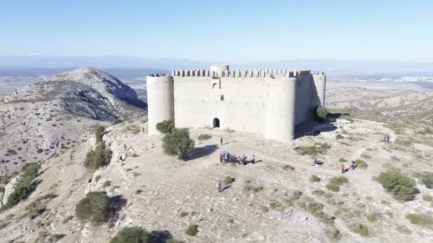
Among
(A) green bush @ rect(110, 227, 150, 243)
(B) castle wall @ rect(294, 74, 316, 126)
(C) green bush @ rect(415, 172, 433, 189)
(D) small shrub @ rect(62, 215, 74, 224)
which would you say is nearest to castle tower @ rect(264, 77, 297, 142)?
(B) castle wall @ rect(294, 74, 316, 126)

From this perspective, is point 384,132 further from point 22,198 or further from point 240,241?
point 22,198

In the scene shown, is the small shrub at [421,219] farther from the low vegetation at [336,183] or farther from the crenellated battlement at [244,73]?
the crenellated battlement at [244,73]

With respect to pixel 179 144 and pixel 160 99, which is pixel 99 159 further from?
pixel 179 144

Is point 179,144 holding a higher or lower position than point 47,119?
higher

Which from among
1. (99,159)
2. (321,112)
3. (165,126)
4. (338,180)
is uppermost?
(321,112)

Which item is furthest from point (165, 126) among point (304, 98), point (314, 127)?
point (314, 127)
